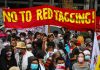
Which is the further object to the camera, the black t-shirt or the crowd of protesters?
the black t-shirt

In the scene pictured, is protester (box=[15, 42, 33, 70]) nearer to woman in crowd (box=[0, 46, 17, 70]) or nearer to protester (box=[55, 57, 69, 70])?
woman in crowd (box=[0, 46, 17, 70])

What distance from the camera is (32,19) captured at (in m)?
12.9

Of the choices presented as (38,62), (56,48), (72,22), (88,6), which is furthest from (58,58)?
(88,6)

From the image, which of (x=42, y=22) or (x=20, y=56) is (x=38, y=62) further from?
(x=42, y=22)

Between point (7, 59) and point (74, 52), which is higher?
point (7, 59)

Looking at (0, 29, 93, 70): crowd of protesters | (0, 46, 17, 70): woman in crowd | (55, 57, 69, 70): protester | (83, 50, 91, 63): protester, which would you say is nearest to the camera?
(55, 57, 69, 70): protester

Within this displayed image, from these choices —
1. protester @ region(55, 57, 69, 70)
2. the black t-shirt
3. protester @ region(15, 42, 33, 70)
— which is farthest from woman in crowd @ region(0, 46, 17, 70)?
the black t-shirt

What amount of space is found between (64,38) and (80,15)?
6.57ft

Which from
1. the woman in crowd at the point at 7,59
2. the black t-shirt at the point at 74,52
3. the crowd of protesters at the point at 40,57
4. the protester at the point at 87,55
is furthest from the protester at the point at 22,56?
the protester at the point at 87,55

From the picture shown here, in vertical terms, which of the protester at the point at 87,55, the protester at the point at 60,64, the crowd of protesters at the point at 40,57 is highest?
the protester at the point at 60,64

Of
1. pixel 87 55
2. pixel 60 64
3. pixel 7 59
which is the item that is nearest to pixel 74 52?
pixel 87 55

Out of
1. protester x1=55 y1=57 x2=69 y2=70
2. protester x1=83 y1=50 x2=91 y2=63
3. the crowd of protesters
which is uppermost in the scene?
protester x1=55 y1=57 x2=69 y2=70

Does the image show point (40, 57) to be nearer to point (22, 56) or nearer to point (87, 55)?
point (22, 56)

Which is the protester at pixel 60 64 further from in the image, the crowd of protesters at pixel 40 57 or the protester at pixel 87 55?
the protester at pixel 87 55
